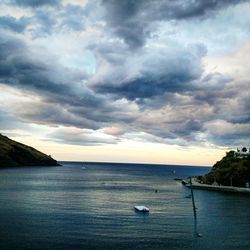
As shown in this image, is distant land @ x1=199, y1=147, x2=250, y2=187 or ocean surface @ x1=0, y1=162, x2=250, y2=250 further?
distant land @ x1=199, y1=147, x2=250, y2=187

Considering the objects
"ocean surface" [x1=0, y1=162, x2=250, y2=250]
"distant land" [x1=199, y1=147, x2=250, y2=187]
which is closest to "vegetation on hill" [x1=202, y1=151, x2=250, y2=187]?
"distant land" [x1=199, y1=147, x2=250, y2=187]

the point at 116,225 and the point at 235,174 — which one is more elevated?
the point at 235,174

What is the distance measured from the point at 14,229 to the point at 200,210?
6290cm

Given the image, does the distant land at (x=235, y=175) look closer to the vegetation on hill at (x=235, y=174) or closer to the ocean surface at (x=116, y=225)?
the vegetation on hill at (x=235, y=174)

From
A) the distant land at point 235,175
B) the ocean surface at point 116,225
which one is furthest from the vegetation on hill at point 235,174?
the ocean surface at point 116,225

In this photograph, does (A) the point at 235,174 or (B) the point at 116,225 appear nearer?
(B) the point at 116,225

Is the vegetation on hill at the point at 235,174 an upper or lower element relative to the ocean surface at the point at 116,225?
upper

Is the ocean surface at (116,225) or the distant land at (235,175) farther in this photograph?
the distant land at (235,175)

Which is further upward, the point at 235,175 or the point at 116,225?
the point at 235,175

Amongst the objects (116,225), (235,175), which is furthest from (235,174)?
(116,225)

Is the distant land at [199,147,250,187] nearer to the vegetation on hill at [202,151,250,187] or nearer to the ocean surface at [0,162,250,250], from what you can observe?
the vegetation on hill at [202,151,250,187]

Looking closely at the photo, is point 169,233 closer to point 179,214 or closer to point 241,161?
point 179,214

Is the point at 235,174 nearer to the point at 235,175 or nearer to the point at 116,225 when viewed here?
the point at 235,175

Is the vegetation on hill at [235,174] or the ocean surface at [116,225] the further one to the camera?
the vegetation on hill at [235,174]
